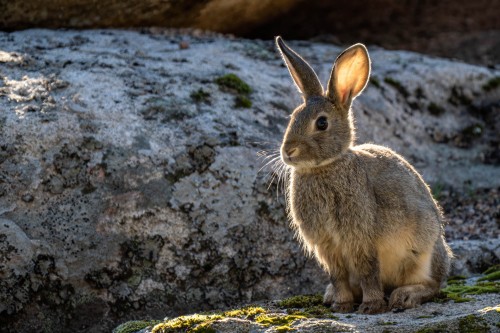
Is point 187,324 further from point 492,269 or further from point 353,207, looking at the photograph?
point 492,269

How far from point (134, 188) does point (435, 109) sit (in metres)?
4.75

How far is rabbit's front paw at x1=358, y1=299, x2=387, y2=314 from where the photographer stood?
6133 mm

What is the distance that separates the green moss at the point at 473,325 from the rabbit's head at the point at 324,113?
1.67 meters

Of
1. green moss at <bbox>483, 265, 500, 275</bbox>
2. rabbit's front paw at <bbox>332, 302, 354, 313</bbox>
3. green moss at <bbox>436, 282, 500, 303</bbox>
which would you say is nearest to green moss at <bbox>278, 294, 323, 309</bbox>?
rabbit's front paw at <bbox>332, 302, 354, 313</bbox>

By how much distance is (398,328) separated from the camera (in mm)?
5285

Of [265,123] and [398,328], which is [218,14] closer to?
[265,123]

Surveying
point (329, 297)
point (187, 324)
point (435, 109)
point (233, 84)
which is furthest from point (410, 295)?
point (435, 109)

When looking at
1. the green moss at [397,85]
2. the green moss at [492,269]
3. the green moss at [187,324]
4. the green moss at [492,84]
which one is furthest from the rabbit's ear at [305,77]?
the green moss at [492,84]

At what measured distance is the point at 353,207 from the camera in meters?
6.20

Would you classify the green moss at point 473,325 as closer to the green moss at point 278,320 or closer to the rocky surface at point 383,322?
the rocky surface at point 383,322

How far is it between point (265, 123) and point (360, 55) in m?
2.21

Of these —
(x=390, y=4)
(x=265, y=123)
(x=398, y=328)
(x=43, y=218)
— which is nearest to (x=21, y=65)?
(x=43, y=218)

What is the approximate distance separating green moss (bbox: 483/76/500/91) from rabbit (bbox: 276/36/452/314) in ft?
14.6

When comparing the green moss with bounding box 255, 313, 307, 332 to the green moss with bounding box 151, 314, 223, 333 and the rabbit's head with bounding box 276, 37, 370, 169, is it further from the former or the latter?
the rabbit's head with bounding box 276, 37, 370, 169
